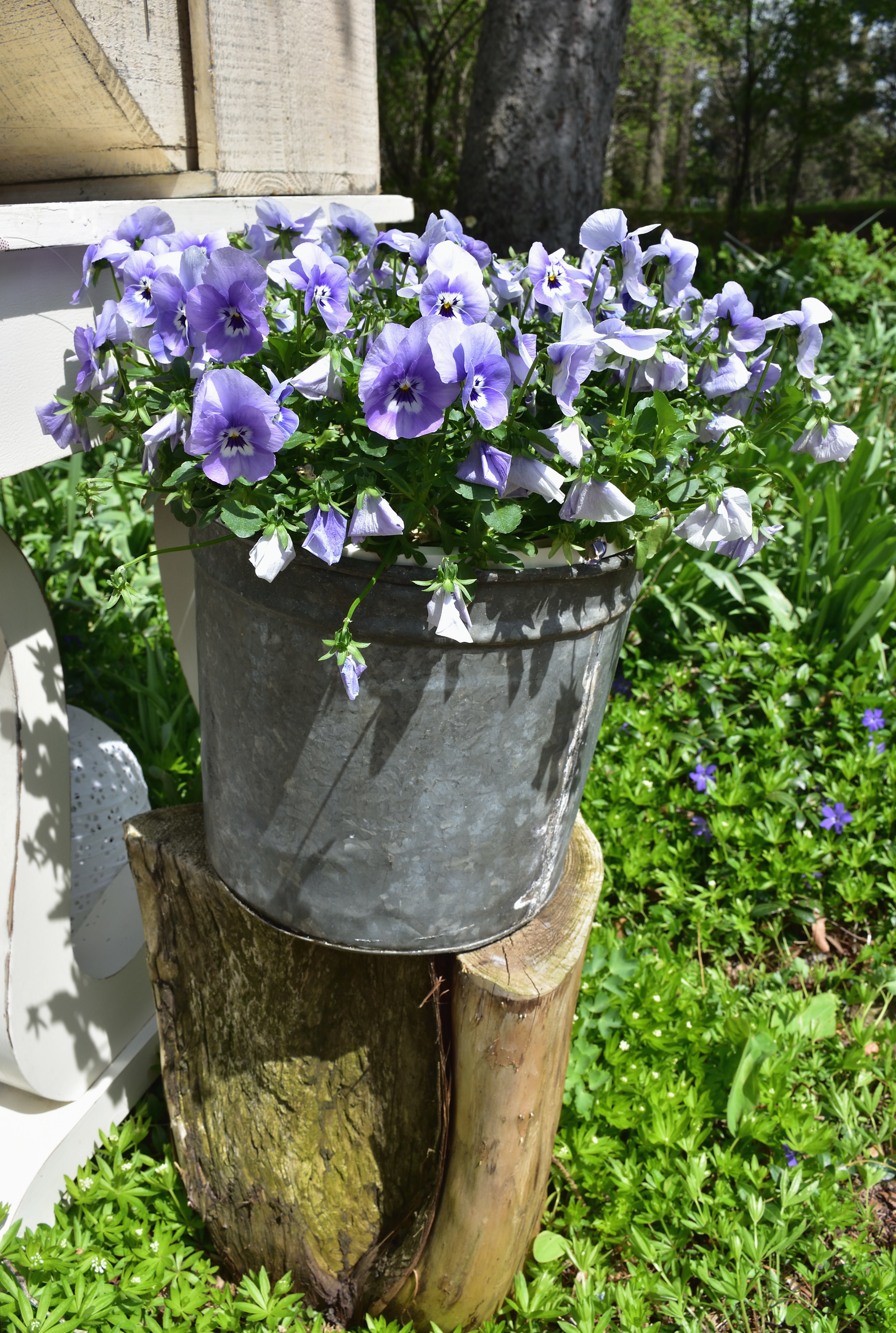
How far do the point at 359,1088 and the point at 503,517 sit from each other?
3.28ft

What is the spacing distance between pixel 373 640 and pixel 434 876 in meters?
0.30

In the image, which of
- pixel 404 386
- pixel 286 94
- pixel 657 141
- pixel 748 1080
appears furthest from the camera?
pixel 657 141

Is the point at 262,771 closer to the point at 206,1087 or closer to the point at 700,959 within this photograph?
the point at 206,1087

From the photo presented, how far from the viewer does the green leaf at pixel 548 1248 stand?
4.78 feet

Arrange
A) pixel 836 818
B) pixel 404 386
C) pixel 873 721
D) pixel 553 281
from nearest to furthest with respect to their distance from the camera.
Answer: pixel 404 386 < pixel 553 281 < pixel 836 818 < pixel 873 721

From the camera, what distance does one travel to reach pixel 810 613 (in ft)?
8.09

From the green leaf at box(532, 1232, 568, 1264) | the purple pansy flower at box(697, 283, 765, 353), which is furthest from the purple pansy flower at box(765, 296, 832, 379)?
the green leaf at box(532, 1232, 568, 1264)

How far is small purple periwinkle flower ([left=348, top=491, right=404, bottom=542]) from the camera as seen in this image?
77 cm

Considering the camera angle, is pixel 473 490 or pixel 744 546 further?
pixel 744 546

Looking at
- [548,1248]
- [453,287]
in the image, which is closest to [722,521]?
[453,287]

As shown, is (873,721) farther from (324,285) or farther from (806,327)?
(324,285)

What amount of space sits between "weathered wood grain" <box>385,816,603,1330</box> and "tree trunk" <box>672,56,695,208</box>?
19.8m

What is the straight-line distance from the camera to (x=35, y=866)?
1.40 metres

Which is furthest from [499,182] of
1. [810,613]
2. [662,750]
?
[662,750]
